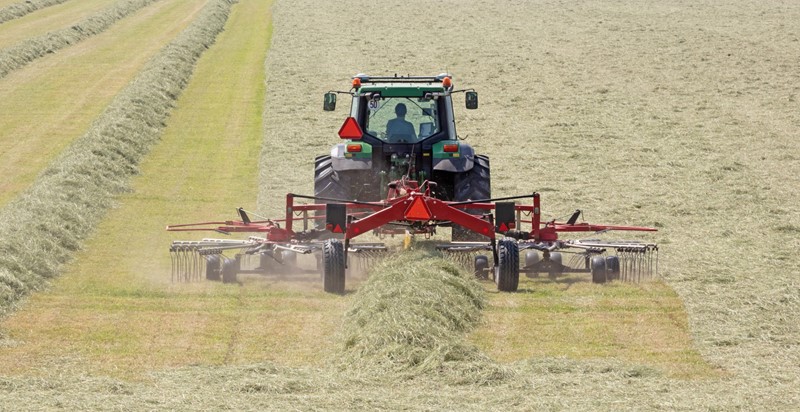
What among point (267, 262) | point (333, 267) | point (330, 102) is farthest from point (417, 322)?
point (330, 102)

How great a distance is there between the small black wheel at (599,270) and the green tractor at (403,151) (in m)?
1.61

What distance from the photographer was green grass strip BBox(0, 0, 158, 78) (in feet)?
93.2

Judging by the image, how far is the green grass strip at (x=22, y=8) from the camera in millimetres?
38031

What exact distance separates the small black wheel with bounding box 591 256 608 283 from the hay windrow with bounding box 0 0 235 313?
540 centimetres

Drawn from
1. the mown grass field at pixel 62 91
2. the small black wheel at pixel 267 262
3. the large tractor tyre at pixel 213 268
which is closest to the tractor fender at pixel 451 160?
the small black wheel at pixel 267 262

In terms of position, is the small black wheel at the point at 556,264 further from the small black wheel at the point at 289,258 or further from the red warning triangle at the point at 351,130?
the small black wheel at the point at 289,258

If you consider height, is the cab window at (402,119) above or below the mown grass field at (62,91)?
below

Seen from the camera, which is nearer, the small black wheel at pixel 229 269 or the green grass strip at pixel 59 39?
the small black wheel at pixel 229 269

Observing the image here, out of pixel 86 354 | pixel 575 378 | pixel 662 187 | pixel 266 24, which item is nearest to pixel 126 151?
pixel 662 187

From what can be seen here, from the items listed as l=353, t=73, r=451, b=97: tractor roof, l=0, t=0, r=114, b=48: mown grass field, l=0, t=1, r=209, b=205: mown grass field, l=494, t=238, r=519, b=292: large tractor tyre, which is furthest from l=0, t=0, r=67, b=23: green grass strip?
l=494, t=238, r=519, b=292: large tractor tyre

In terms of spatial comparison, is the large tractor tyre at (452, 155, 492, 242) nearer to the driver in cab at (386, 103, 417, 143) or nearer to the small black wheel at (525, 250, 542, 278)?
the driver in cab at (386, 103, 417, 143)

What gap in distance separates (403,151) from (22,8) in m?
30.9

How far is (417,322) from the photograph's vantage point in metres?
8.89

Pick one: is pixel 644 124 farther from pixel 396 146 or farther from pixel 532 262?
pixel 532 262
